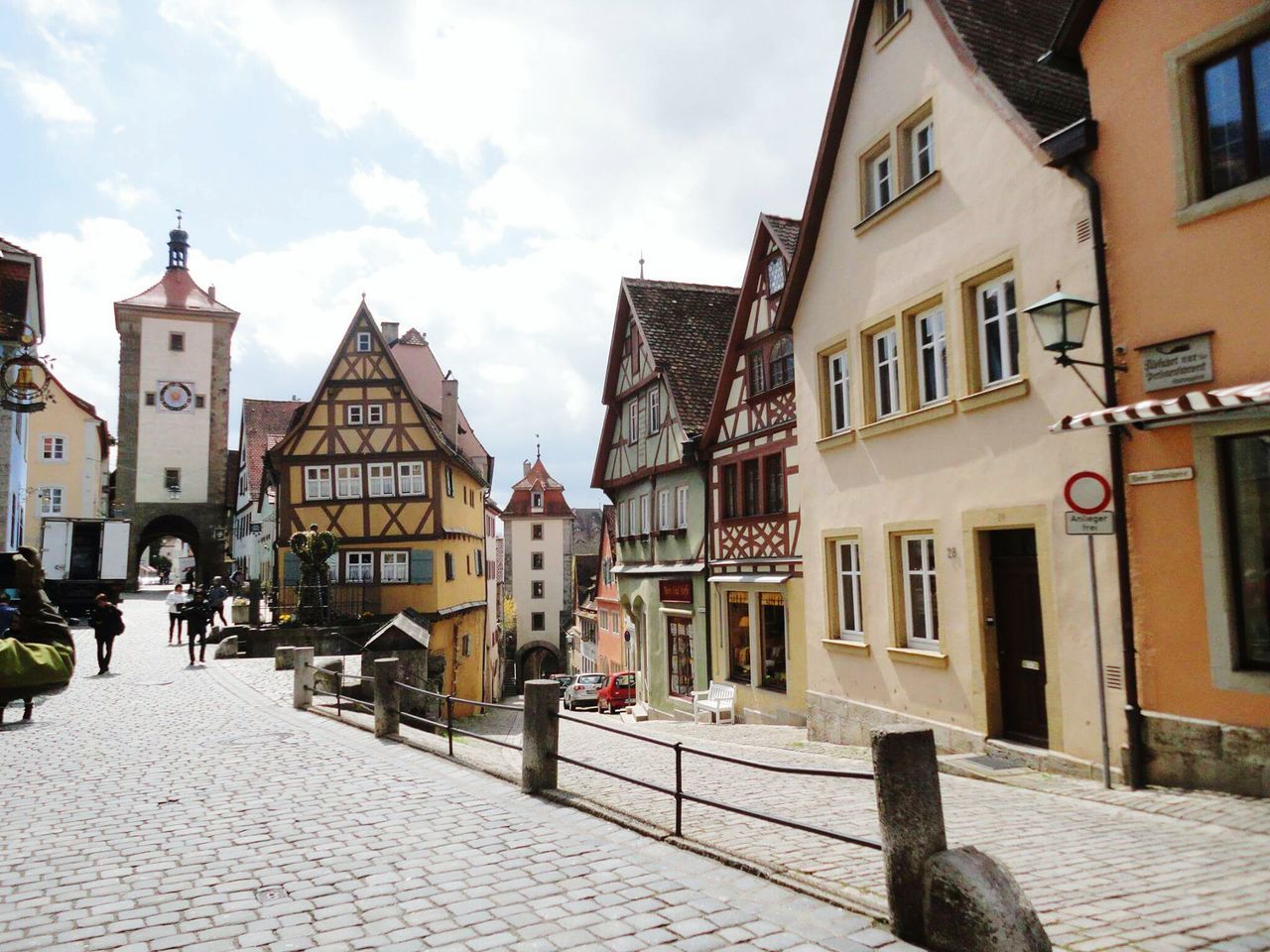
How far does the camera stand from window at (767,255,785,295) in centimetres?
1742

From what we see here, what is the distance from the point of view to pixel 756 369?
18.4 m

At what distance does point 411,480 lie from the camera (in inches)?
1265

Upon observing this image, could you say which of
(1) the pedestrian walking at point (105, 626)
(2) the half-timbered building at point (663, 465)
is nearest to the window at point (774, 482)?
(2) the half-timbered building at point (663, 465)

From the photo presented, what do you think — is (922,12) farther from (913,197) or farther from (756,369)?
(756,369)

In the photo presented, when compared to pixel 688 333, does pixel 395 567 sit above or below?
below

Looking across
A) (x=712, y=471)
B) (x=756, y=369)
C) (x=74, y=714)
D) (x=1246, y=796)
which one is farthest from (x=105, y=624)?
(x=1246, y=796)

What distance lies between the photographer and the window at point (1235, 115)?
7.44 metres

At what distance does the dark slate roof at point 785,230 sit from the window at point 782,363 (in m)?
1.70

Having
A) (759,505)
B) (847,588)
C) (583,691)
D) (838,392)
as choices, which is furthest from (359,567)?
(838,392)

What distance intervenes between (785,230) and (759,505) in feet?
18.0

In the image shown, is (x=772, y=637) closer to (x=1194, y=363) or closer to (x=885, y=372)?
(x=885, y=372)

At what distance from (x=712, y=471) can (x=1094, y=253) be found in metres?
11.9

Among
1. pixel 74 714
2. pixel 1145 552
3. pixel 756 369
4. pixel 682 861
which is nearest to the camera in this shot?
pixel 682 861

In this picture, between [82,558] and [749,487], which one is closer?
[749,487]
